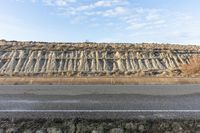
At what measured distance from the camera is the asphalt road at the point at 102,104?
6316 mm

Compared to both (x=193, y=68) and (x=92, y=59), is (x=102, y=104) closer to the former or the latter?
(x=193, y=68)

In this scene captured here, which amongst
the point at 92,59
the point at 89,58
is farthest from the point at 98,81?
the point at 89,58

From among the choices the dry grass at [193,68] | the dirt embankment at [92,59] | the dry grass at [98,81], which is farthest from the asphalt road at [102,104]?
the dirt embankment at [92,59]

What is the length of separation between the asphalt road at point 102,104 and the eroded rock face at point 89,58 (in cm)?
725

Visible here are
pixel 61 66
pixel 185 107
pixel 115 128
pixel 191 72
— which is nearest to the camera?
pixel 115 128

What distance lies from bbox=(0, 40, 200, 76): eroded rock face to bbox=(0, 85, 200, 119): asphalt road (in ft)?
23.8

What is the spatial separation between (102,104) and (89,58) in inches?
468

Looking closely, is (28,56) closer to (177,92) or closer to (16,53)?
(16,53)

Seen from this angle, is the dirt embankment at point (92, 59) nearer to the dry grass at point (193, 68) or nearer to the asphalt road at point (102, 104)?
the dry grass at point (193, 68)

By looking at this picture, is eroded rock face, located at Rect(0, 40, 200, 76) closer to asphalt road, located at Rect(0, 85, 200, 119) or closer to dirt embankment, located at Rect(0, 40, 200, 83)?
dirt embankment, located at Rect(0, 40, 200, 83)

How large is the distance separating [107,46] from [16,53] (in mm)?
3976

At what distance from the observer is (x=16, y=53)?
19703 millimetres

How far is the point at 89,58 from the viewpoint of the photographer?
1933cm

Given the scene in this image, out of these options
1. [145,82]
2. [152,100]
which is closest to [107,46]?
[145,82]
